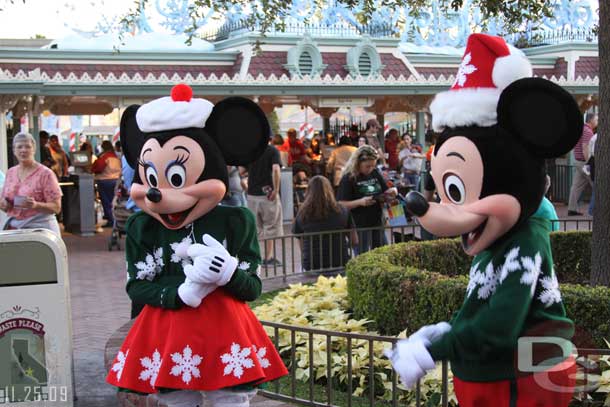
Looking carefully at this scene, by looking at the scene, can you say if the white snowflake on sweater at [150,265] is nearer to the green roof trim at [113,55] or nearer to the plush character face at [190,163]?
the plush character face at [190,163]

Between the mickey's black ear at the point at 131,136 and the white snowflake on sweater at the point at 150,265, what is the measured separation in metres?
0.55

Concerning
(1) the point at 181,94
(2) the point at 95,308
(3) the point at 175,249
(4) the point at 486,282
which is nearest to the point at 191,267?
(3) the point at 175,249

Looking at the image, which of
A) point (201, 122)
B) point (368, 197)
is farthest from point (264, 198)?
point (201, 122)

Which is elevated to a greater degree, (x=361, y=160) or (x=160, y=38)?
(x=160, y=38)

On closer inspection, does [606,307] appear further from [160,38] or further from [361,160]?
[160,38]

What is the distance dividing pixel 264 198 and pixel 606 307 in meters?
6.23

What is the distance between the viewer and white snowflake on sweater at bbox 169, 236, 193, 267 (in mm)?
4273

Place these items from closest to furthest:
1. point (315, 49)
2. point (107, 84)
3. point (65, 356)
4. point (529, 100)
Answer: point (529, 100)
point (65, 356)
point (107, 84)
point (315, 49)

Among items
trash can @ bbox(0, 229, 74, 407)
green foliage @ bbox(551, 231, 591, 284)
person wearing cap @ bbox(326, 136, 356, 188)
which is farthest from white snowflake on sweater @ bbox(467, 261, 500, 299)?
person wearing cap @ bbox(326, 136, 356, 188)

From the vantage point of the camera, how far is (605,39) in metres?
6.97

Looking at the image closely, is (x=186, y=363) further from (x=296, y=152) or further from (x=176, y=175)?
(x=296, y=152)

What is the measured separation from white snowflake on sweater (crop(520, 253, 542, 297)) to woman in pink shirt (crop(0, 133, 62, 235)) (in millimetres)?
5364

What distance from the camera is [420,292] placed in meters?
6.32

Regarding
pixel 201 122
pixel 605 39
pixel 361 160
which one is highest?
pixel 605 39
